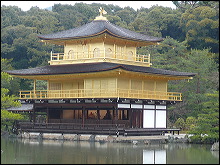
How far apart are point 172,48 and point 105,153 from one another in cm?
3671

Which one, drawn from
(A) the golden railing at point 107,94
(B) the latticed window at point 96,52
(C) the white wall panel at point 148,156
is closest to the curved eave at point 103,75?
(A) the golden railing at point 107,94

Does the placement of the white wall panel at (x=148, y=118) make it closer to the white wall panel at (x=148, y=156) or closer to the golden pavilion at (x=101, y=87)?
the golden pavilion at (x=101, y=87)

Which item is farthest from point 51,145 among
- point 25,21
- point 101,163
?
point 25,21

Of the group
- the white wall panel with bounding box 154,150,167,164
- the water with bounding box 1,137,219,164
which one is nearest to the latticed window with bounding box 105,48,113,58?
the water with bounding box 1,137,219,164

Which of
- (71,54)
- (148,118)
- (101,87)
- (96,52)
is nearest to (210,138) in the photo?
(148,118)

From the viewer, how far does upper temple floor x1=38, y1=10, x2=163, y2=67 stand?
52.5 metres

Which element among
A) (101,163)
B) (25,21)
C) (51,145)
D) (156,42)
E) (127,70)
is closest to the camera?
(101,163)

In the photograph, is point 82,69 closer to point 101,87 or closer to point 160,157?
point 101,87

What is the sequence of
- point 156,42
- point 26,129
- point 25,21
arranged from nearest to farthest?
point 26,129 < point 156,42 < point 25,21

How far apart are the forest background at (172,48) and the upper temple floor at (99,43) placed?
A: 262 inches

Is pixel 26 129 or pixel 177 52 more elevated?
pixel 177 52

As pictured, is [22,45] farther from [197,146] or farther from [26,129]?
[197,146]

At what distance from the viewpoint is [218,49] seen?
74750 millimetres

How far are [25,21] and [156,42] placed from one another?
35719 mm
